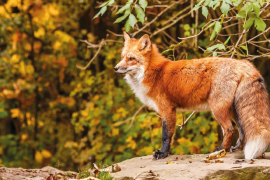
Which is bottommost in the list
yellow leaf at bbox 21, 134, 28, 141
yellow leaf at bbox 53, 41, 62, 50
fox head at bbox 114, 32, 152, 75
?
yellow leaf at bbox 21, 134, 28, 141

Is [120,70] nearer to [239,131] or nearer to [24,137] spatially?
[239,131]

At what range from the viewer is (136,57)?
543 cm

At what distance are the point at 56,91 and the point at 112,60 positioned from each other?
3.76m

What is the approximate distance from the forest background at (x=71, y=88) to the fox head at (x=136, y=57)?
294 cm

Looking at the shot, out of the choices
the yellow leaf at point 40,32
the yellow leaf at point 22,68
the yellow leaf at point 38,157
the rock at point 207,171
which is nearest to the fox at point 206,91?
the rock at point 207,171

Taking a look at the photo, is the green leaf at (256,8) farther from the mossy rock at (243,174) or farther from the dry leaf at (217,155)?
the dry leaf at (217,155)

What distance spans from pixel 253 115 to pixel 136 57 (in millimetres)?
1939

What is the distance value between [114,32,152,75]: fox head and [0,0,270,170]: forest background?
2.94 metres

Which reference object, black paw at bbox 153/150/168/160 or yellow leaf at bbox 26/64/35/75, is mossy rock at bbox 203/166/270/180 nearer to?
black paw at bbox 153/150/168/160

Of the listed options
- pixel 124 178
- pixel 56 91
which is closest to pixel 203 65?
pixel 124 178

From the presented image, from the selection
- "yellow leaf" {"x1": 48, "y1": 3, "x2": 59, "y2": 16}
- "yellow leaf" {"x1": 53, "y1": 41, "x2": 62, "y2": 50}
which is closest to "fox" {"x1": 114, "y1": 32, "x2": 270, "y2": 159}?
"yellow leaf" {"x1": 48, "y1": 3, "x2": 59, "y2": 16}

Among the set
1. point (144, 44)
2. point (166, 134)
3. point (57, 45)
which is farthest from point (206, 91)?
point (57, 45)

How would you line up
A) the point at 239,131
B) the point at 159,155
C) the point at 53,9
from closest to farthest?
the point at 239,131 < the point at 159,155 < the point at 53,9

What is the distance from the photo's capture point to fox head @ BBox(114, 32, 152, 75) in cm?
535
